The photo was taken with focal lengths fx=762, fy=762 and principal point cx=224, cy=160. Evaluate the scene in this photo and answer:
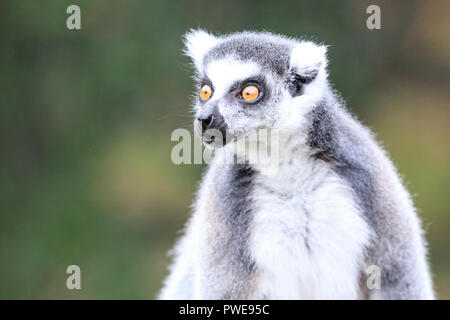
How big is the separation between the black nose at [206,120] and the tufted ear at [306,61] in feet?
2.02

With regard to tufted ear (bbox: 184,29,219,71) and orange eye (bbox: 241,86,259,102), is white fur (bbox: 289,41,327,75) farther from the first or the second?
tufted ear (bbox: 184,29,219,71)

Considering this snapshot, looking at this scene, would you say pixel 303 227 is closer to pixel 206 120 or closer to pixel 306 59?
pixel 206 120

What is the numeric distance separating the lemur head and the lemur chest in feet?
1.11

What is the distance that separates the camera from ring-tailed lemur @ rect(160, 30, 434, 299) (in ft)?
14.6

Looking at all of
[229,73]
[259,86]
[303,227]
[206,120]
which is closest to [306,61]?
[259,86]

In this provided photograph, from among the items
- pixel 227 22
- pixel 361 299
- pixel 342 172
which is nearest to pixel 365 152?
pixel 342 172

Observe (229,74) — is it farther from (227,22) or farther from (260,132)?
(227,22)

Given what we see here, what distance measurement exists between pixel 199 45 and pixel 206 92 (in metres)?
0.57

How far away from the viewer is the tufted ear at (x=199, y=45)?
4926mm

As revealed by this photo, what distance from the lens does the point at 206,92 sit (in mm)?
4555

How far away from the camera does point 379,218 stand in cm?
460

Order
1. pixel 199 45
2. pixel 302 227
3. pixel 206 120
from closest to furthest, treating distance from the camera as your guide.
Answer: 1. pixel 206 120
2. pixel 302 227
3. pixel 199 45

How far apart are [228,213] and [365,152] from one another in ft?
3.00

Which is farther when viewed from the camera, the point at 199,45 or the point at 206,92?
the point at 199,45
